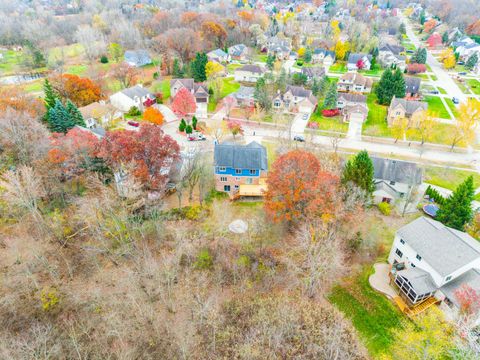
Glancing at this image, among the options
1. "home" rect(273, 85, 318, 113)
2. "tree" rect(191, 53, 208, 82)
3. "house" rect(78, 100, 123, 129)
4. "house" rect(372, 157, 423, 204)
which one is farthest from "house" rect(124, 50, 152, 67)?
"house" rect(372, 157, 423, 204)

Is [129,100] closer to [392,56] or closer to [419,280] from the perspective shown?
[419,280]

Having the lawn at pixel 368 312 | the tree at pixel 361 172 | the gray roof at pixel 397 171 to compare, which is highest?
the tree at pixel 361 172

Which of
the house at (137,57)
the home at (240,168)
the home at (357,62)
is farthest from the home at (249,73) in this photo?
the home at (240,168)

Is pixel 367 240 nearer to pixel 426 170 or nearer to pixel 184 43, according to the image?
pixel 426 170

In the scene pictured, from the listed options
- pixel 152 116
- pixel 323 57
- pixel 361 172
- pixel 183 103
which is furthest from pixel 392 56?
pixel 152 116

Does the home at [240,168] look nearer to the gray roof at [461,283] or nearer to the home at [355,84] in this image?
the gray roof at [461,283]

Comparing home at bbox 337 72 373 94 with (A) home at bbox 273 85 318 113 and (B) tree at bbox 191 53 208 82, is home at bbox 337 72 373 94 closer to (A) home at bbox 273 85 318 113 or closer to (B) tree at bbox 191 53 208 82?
(A) home at bbox 273 85 318 113
